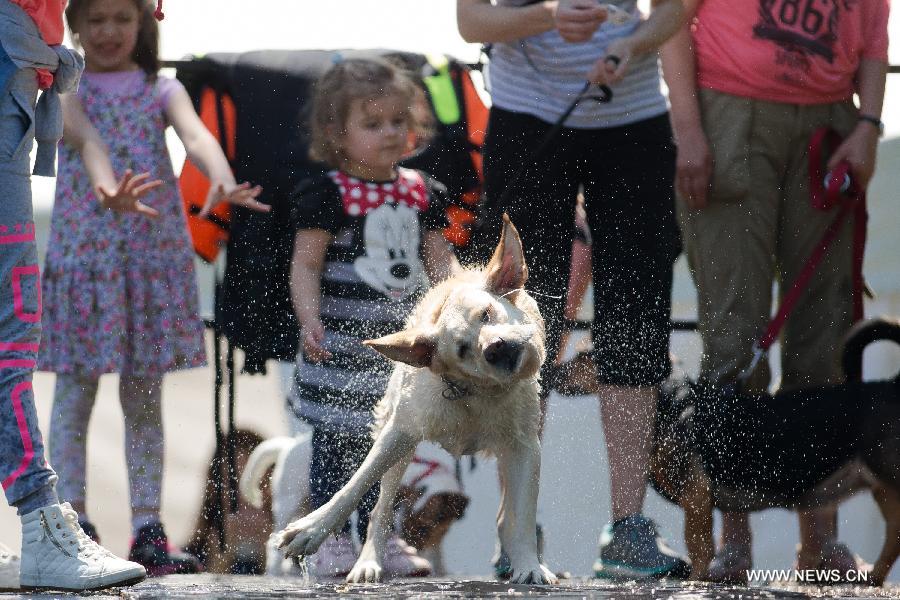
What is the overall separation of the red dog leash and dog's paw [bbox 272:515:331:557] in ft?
5.47

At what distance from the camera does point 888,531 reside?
4.45 meters

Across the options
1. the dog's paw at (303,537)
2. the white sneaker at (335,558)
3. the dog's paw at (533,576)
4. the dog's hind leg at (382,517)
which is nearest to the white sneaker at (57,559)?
the dog's paw at (303,537)

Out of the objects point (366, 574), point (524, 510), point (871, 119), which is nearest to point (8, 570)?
point (366, 574)

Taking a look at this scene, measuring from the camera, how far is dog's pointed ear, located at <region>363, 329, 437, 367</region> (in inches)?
140

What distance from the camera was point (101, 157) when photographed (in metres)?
4.64

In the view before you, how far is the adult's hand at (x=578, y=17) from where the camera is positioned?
4328mm

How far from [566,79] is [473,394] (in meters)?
1.37

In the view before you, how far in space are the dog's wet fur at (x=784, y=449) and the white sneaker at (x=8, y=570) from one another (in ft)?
7.08

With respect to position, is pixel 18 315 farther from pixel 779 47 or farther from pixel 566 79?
pixel 779 47

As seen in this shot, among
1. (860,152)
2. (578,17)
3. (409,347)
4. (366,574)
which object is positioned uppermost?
(578,17)

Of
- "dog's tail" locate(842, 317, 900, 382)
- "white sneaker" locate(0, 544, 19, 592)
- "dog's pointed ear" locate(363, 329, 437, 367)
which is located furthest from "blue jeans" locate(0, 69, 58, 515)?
"dog's tail" locate(842, 317, 900, 382)

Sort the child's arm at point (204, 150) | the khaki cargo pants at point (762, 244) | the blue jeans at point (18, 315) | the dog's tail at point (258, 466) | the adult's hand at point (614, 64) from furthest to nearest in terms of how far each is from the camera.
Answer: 1. the dog's tail at point (258, 466)
2. the child's arm at point (204, 150)
3. the khaki cargo pants at point (762, 244)
4. the adult's hand at point (614, 64)
5. the blue jeans at point (18, 315)

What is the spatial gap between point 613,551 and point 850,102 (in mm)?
1886

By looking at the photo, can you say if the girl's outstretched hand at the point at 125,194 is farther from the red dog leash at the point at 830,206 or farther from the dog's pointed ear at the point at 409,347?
the red dog leash at the point at 830,206
